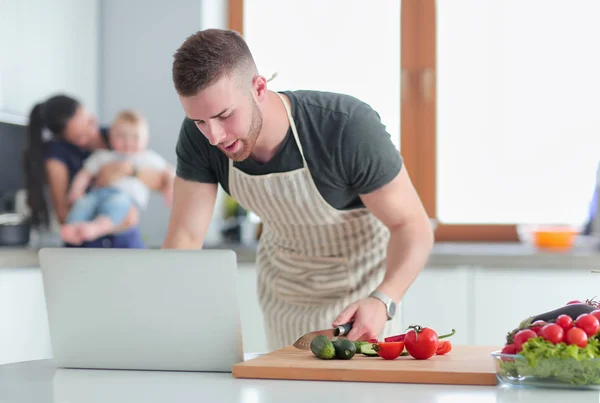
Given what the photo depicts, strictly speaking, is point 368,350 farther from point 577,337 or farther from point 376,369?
point 577,337

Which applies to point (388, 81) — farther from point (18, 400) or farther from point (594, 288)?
point (18, 400)

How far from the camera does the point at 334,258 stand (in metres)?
2.13

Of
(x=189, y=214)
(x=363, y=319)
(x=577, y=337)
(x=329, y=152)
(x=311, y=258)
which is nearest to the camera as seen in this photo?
(x=577, y=337)

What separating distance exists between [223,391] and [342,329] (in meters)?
0.41

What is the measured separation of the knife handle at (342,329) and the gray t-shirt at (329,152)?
395 millimetres

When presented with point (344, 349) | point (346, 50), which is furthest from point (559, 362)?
point (346, 50)

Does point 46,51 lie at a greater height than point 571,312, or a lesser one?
greater

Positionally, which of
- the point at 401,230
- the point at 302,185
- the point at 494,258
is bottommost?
the point at 494,258

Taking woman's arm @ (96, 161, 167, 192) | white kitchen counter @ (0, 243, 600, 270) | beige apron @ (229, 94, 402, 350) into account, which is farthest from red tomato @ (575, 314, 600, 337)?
woman's arm @ (96, 161, 167, 192)

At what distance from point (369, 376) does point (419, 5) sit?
8.90 feet

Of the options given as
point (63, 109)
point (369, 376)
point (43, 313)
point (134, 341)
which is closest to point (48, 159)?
point (63, 109)

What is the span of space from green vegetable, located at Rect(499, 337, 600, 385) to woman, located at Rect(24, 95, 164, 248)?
7.36 feet

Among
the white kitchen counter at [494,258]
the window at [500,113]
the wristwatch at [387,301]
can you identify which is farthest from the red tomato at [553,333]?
the window at [500,113]

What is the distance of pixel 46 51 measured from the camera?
346 centimetres
